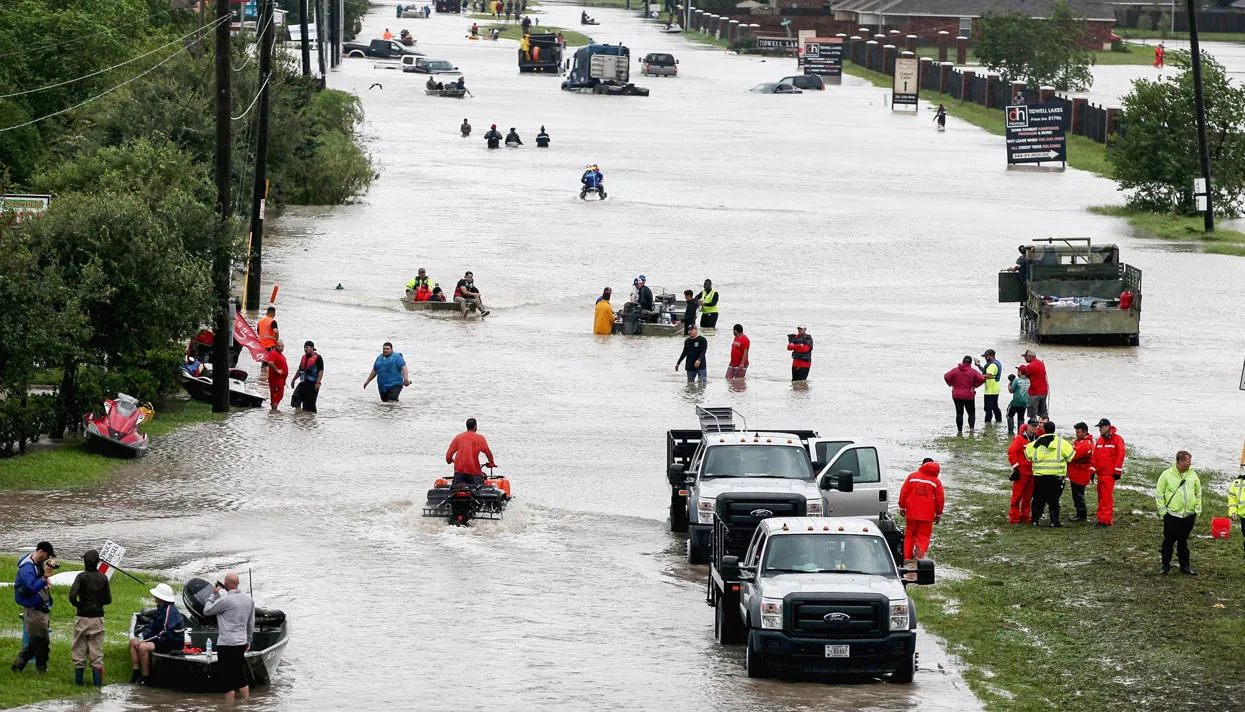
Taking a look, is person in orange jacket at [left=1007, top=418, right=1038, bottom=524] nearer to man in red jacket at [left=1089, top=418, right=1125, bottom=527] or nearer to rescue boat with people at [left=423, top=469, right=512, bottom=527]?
man in red jacket at [left=1089, top=418, right=1125, bottom=527]

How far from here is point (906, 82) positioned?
108 metres

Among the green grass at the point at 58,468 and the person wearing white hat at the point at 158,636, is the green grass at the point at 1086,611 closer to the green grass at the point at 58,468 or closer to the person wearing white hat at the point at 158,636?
the person wearing white hat at the point at 158,636

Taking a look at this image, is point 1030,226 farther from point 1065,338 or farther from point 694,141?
point 694,141

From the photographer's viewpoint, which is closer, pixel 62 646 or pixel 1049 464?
Answer: pixel 62 646

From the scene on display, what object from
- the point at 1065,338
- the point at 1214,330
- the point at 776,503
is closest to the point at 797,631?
the point at 776,503

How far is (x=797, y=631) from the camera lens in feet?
55.8

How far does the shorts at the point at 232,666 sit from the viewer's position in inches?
639

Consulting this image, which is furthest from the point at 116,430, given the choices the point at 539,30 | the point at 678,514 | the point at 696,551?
the point at 539,30

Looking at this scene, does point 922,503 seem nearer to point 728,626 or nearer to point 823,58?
point 728,626

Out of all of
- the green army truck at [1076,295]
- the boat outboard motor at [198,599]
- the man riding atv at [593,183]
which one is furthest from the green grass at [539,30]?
the boat outboard motor at [198,599]

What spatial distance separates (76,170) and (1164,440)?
2380cm

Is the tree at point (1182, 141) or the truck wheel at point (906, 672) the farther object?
the tree at point (1182, 141)

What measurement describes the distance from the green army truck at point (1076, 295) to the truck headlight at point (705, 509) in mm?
19979

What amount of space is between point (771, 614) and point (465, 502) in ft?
23.8
